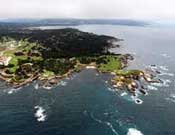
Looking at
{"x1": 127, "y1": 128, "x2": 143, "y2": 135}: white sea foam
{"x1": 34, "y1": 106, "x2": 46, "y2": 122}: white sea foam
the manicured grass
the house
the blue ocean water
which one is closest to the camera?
{"x1": 127, "y1": 128, "x2": 143, "y2": 135}: white sea foam

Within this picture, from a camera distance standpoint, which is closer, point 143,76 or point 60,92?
point 60,92

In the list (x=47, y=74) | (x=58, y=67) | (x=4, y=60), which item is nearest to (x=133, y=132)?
(x=47, y=74)

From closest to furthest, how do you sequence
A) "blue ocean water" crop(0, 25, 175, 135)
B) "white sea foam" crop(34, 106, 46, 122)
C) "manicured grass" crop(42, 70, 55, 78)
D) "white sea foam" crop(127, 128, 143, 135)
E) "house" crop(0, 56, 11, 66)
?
"white sea foam" crop(127, 128, 143, 135) < "blue ocean water" crop(0, 25, 175, 135) < "white sea foam" crop(34, 106, 46, 122) < "manicured grass" crop(42, 70, 55, 78) < "house" crop(0, 56, 11, 66)

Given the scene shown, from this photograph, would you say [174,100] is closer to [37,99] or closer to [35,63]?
[37,99]

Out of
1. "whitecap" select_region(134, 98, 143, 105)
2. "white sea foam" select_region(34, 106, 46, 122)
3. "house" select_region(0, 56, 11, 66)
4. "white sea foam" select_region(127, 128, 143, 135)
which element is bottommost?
"house" select_region(0, 56, 11, 66)

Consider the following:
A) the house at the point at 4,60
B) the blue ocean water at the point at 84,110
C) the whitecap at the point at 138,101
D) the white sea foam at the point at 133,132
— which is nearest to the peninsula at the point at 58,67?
the house at the point at 4,60

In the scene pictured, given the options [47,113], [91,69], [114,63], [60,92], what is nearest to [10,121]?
[47,113]

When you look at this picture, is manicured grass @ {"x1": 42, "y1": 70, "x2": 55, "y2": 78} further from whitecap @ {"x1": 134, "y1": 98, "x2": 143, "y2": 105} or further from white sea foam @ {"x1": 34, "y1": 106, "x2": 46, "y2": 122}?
whitecap @ {"x1": 134, "y1": 98, "x2": 143, "y2": 105}

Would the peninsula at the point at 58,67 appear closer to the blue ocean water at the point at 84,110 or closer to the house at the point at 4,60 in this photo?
the house at the point at 4,60

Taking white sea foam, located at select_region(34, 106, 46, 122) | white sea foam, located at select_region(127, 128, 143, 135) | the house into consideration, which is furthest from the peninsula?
white sea foam, located at select_region(127, 128, 143, 135)
